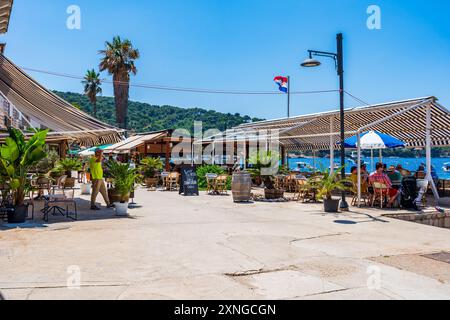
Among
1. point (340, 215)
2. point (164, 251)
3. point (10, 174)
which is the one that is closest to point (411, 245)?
point (340, 215)

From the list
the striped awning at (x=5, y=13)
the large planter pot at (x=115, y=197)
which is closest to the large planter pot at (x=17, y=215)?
the large planter pot at (x=115, y=197)

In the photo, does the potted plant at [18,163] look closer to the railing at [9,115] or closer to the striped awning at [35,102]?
the railing at [9,115]

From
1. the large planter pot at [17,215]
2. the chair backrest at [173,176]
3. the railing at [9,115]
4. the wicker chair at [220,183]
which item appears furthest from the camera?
the chair backrest at [173,176]

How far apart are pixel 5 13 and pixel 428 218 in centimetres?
1389

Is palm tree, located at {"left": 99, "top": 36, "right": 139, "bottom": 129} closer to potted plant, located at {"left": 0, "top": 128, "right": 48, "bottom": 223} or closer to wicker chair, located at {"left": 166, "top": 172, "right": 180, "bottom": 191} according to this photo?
wicker chair, located at {"left": 166, "top": 172, "right": 180, "bottom": 191}

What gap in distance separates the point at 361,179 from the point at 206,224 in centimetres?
705

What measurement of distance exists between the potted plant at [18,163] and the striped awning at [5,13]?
14.4 ft

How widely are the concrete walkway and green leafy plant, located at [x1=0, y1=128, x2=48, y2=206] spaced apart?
0.85m

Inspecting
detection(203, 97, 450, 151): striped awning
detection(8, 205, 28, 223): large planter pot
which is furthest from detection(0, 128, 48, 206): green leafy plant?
detection(203, 97, 450, 151): striped awning

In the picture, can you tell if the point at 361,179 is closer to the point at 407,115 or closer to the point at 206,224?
the point at 407,115

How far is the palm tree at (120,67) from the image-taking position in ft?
120

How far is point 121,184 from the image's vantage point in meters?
10.5

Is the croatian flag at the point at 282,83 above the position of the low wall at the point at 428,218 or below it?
above

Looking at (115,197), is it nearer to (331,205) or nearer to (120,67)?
(331,205)
